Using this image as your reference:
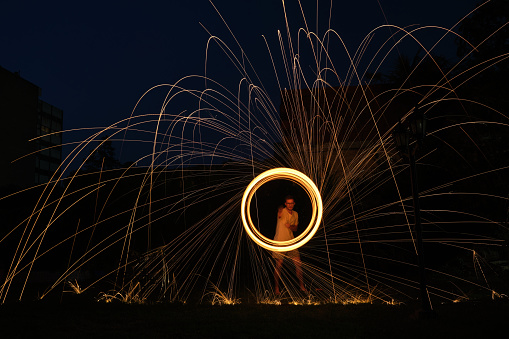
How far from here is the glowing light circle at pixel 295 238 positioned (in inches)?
301

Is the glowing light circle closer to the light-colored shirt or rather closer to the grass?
the light-colored shirt

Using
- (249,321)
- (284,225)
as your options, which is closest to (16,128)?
(284,225)

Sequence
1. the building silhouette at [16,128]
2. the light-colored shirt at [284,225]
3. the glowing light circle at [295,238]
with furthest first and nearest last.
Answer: the building silhouette at [16,128]
the light-colored shirt at [284,225]
the glowing light circle at [295,238]

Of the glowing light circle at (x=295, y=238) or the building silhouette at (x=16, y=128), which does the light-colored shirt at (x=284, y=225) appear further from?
the building silhouette at (x=16, y=128)

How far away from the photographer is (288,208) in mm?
8781

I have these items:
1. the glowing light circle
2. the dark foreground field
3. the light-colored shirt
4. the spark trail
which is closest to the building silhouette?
the spark trail

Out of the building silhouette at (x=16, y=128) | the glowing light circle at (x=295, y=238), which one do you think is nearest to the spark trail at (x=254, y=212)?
the glowing light circle at (x=295, y=238)

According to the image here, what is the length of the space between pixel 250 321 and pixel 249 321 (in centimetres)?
1

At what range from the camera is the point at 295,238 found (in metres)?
7.88

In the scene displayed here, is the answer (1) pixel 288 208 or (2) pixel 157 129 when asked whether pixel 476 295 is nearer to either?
(1) pixel 288 208

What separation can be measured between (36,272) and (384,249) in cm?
1133

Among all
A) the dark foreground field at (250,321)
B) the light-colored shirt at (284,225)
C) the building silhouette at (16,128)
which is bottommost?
the dark foreground field at (250,321)

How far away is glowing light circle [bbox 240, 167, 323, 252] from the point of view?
764cm

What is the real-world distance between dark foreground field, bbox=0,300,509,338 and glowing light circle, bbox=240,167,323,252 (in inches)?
45.8
